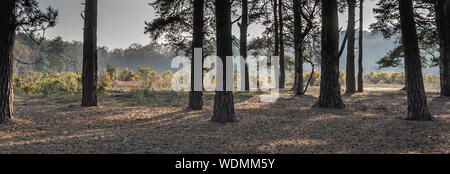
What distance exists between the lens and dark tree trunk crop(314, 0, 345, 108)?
27.8 ft

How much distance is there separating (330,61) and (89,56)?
26.2ft

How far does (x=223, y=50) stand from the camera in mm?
6453

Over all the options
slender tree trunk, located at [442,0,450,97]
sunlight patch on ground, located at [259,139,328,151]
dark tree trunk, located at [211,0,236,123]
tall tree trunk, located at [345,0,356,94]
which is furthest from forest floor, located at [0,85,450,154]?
tall tree trunk, located at [345,0,356,94]

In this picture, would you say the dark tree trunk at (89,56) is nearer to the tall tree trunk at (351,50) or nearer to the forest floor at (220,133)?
the forest floor at (220,133)

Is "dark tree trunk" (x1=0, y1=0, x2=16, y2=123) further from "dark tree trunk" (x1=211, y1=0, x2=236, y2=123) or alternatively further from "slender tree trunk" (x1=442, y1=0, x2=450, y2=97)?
"slender tree trunk" (x1=442, y1=0, x2=450, y2=97)

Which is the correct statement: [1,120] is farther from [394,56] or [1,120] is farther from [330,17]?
[394,56]

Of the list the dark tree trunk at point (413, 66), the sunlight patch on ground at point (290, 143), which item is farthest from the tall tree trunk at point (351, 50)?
the sunlight patch on ground at point (290, 143)

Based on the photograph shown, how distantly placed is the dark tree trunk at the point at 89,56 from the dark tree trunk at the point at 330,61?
768 cm

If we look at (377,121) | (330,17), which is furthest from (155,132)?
(330,17)

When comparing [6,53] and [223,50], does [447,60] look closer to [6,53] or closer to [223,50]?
[223,50]

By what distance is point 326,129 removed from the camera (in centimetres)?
576

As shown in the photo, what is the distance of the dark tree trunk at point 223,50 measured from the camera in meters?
6.41
